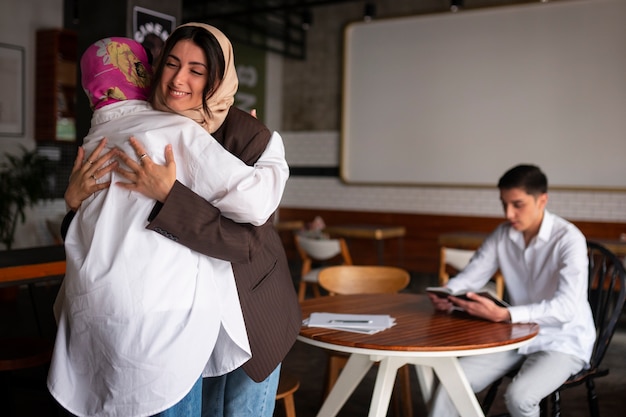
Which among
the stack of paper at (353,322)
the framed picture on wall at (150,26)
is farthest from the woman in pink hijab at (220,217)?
the framed picture on wall at (150,26)

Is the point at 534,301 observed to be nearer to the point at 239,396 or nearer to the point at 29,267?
the point at 239,396

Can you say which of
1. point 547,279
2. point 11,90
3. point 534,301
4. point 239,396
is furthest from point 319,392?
point 11,90

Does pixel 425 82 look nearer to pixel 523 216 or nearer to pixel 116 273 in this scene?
pixel 523 216

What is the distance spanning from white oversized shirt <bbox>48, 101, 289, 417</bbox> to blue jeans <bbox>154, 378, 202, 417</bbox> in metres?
0.06

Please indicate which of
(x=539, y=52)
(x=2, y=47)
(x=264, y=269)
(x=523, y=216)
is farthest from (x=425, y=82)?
(x=264, y=269)

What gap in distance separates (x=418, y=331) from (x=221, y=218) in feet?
4.27

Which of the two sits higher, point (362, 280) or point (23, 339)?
point (362, 280)

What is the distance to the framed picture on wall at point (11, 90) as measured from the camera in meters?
7.34

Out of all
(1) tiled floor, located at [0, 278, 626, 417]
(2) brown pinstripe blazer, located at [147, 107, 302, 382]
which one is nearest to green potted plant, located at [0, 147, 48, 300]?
(1) tiled floor, located at [0, 278, 626, 417]

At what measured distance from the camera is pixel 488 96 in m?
8.30

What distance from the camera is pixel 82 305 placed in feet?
4.68

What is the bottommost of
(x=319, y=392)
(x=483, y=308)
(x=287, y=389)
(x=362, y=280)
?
(x=319, y=392)

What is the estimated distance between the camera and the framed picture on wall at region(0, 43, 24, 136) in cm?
734

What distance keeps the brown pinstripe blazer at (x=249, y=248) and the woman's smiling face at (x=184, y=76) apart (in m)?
0.13
